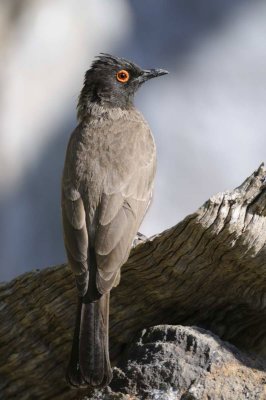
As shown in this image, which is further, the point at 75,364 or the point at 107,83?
the point at 107,83

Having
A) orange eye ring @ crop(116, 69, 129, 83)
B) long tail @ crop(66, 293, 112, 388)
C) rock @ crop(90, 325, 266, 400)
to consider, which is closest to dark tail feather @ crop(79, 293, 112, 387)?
long tail @ crop(66, 293, 112, 388)

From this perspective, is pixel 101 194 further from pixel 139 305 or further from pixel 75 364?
pixel 75 364

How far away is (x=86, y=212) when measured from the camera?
603 cm

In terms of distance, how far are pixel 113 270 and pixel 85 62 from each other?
3.65m

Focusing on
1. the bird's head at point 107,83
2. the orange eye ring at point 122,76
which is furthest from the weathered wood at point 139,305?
the orange eye ring at point 122,76

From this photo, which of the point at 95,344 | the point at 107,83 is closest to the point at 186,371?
the point at 95,344

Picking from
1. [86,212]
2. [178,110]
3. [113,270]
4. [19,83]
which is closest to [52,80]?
[19,83]

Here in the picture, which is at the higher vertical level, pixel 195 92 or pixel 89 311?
pixel 195 92

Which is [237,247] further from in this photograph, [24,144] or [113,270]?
[24,144]

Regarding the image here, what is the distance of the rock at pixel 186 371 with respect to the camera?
5312 mm

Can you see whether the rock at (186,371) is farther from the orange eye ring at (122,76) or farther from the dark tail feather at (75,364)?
the orange eye ring at (122,76)

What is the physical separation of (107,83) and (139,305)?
2083 millimetres

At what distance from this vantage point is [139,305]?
19.0 feet

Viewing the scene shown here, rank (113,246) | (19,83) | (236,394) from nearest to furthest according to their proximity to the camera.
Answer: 1. (236,394)
2. (113,246)
3. (19,83)
